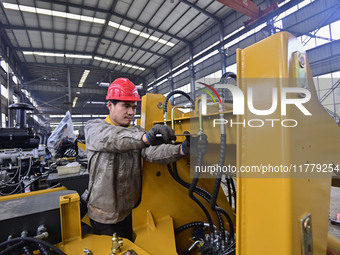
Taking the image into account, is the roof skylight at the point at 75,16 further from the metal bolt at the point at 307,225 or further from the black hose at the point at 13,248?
the metal bolt at the point at 307,225

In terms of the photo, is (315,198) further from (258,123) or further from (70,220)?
(70,220)

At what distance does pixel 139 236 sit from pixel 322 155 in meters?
1.31

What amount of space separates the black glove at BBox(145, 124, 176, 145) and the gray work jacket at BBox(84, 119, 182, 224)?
0.27m

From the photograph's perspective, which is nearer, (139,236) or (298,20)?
(139,236)

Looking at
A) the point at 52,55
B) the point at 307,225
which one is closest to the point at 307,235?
the point at 307,225

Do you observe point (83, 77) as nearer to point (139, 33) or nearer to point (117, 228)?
point (139, 33)

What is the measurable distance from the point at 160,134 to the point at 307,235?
80cm

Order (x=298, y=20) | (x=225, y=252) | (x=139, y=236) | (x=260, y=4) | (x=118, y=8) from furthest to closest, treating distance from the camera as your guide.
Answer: (x=118, y=8) → (x=260, y=4) → (x=298, y=20) → (x=139, y=236) → (x=225, y=252)

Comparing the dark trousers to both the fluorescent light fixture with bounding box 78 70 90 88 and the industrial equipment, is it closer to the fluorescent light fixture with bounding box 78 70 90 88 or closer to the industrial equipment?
the industrial equipment

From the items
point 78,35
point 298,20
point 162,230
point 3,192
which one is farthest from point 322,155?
point 78,35

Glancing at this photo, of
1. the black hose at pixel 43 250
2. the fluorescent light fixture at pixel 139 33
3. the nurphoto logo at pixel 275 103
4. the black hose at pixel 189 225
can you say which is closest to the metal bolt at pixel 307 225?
the nurphoto logo at pixel 275 103

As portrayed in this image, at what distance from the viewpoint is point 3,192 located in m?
3.33

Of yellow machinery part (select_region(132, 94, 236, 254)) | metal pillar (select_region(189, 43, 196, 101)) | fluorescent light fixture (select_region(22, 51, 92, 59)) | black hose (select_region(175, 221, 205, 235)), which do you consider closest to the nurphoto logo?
yellow machinery part (select_region(132, 94, 236, 254))

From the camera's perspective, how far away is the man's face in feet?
5.16
